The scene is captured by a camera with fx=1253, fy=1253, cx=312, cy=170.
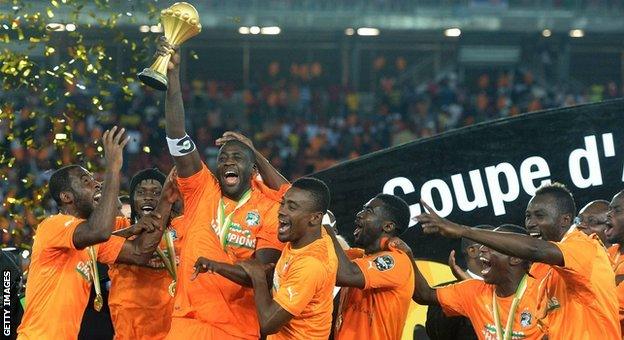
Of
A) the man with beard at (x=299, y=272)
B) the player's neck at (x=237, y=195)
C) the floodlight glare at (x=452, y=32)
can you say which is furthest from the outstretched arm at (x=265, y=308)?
the floodlight glare at (x=452, y=32)

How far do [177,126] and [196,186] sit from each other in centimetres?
42

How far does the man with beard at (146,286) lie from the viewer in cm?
827

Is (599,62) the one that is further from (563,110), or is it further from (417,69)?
(563,110)

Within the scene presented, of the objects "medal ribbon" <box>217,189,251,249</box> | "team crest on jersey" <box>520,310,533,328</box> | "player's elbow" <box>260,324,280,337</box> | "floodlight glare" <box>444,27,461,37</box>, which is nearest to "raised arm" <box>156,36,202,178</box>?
"medal ribbon" <box>217,189,251,249</box>

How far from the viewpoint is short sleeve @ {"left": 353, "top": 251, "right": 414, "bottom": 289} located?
777cm

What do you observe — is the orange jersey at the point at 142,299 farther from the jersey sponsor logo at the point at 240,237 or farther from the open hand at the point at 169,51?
the open hand at the point at 169,51

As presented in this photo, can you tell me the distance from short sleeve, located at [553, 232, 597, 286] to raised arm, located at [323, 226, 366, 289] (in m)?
1.30

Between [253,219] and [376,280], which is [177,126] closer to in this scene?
[253,219]

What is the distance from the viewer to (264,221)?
7.58m

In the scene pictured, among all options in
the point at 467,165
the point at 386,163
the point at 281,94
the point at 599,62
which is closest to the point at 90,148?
the point at 386,163

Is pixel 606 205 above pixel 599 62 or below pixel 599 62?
below

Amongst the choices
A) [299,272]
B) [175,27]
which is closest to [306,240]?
[299,272]

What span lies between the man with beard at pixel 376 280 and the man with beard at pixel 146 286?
44.2 inches

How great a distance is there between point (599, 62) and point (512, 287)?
25.0 m
